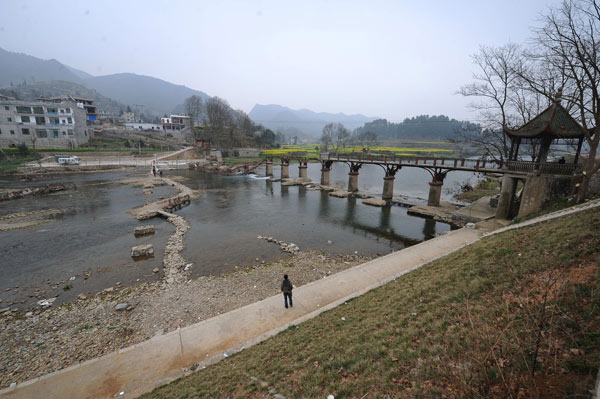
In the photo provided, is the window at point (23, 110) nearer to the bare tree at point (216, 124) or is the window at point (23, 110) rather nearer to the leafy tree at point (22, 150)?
the leafy tree at point (22, 150)

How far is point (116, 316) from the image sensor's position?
10.6m

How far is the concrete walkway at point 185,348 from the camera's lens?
21.1ft

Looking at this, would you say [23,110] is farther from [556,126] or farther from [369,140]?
[369,140]

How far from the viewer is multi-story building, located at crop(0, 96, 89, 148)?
57.3 metres

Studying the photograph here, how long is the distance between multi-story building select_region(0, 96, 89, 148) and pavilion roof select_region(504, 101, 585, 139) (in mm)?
89543

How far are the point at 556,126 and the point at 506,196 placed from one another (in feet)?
18.1

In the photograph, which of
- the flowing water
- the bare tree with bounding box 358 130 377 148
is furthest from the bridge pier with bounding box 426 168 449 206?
the bare tree with bounding box 358 130 377 148

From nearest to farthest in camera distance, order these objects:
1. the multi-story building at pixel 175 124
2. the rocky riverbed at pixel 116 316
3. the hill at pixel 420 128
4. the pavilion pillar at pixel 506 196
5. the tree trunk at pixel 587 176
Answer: the rocky riverbed at pixel 116 316, the tree trunk at pixel 587 176, the pavilion pillar at pixel 506 196, the multi-story building at pixel 175 124, the hill at pixel 420 128

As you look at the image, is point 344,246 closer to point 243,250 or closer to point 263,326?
point 243,250

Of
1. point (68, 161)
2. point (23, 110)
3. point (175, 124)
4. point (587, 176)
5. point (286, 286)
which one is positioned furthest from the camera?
point (175, 124)

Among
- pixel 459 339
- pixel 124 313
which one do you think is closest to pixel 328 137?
pixel 124 313

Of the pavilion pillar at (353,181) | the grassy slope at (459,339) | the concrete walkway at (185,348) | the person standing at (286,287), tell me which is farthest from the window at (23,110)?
the grassy slope at (459,339)

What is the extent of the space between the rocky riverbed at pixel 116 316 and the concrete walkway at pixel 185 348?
1483 millimetres

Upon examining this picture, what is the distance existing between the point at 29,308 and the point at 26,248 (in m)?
10.2
